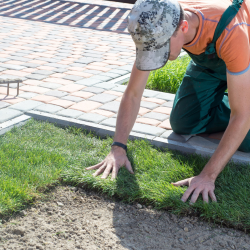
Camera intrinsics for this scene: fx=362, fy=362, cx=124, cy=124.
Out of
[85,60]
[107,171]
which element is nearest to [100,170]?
[107,171]

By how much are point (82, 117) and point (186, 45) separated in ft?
5.23

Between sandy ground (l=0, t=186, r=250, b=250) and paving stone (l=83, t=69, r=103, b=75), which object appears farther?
paving stone (l=83, t=69, r=103, b=75)

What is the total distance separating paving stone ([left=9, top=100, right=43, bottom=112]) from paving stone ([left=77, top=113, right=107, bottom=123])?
2.06ft

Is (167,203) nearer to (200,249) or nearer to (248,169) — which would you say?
(200,249)

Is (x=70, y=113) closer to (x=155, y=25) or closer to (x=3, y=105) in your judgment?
(x=3, y=105)

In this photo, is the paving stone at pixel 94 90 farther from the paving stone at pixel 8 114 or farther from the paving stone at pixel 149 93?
the paving stone at pixel 8 114

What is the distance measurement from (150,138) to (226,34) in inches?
54.0

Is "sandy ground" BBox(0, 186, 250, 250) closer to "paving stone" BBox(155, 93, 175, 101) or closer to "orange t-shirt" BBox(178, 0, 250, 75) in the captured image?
"orange t-shirt" BBox(178, 0, 250, 75)

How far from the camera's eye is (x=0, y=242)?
2.30 metres

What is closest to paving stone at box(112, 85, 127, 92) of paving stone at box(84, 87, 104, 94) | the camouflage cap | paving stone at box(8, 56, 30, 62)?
paving stone at box(84, 87, 104, 94)

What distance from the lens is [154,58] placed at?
8.16ft

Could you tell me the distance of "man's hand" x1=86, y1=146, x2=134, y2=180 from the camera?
9.78 feet

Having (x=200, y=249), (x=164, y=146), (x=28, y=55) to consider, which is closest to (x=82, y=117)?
(x=164, y=146)

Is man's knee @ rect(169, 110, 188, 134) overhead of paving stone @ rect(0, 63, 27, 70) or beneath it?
overhead
